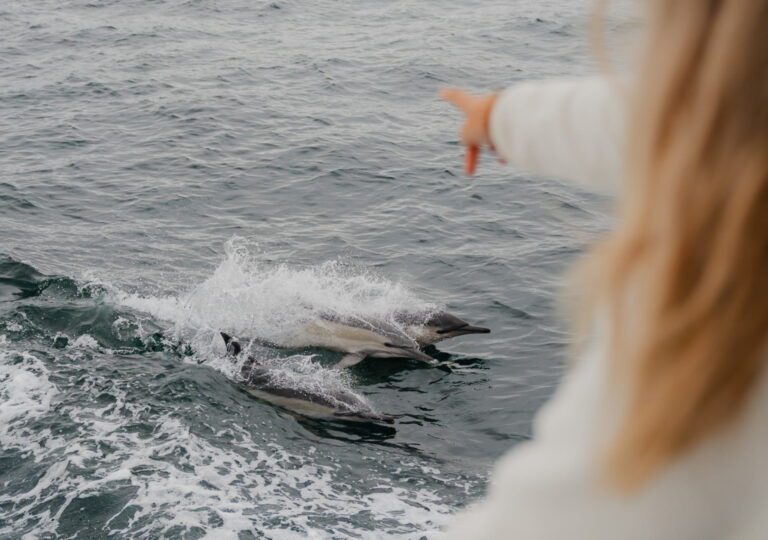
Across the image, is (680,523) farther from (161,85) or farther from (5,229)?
(161,85)

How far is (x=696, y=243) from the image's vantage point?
1123 millimetres

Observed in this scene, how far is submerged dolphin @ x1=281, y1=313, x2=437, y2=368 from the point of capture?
11867 mm

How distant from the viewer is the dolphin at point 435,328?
1224cm

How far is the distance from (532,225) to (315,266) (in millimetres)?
4009

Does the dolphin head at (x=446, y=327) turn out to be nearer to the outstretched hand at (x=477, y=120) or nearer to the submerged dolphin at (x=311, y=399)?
the submerged dolphin at (x=311, y=399)

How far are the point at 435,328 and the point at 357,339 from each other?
3.34 feet

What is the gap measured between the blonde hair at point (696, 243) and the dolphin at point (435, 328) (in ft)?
36.3

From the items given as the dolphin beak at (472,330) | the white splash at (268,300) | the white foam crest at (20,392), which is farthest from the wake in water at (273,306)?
the white foam crest at (20,392)

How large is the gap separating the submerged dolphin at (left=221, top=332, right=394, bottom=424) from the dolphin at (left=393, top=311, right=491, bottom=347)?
1672 millimetres

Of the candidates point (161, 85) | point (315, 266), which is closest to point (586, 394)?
point (315, 266)

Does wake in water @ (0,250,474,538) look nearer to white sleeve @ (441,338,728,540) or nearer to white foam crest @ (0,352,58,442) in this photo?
white foam crest @ (0,352,58,442)

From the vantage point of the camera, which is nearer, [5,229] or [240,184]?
[5,229]

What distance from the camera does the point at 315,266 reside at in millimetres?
14250

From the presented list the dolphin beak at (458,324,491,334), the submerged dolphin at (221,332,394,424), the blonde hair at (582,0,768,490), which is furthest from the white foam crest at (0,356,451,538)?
the blonde hair at (582,0,768,490)
